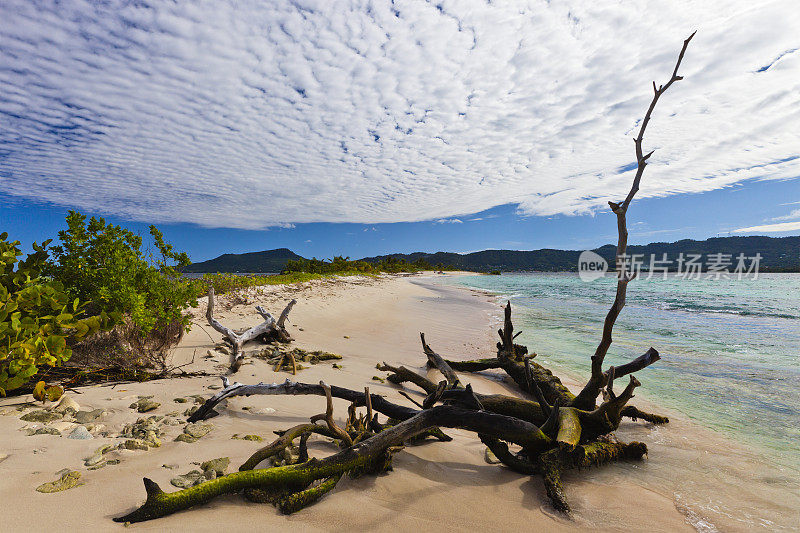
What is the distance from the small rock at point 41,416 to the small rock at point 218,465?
5.86 feet

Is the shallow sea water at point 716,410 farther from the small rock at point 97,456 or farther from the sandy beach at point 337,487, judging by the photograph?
the small rock at point 97,456

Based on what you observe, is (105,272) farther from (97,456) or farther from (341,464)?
(341,464)

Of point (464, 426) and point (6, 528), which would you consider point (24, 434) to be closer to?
point (6, 528)

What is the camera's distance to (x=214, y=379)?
529 cm

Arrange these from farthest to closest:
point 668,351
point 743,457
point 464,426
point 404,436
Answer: point 668,351
point 743,457
point 464,426
point 404,436

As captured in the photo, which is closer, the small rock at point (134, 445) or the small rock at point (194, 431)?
the small rock at point (134, 445)

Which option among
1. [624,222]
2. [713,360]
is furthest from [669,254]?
[624,222]

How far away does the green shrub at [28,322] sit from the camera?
11.2 ft

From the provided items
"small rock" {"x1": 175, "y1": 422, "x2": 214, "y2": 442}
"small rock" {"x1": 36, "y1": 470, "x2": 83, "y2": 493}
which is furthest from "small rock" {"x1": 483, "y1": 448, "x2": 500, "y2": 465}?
"small rock" {"x1": 36, "y1": 470, "x2": 83, "y2": 493}

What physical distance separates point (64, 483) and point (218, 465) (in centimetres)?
95

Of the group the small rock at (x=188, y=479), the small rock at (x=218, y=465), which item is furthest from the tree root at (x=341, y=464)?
the small rock at (x=218, y=465)

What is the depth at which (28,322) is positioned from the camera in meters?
3.57

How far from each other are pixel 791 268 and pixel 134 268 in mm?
139863

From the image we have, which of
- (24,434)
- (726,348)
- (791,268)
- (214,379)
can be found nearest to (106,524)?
(24,434)
